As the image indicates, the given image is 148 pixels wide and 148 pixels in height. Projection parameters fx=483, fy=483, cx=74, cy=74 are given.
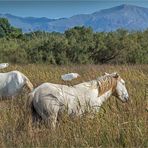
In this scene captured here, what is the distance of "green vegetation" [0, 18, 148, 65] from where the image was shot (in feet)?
92.2

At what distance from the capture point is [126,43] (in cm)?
2916

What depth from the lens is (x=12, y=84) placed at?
1061 centimetres

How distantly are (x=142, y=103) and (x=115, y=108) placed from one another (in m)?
0.41

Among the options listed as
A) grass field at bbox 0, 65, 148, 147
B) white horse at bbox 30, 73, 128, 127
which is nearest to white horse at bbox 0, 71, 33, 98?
white horse at bbox 30, 73, 128, 127

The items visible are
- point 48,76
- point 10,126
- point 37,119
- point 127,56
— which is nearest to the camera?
point 10,126

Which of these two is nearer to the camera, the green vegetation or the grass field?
the grass field

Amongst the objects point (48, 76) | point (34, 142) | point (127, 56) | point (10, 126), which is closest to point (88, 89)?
point (10, 126)

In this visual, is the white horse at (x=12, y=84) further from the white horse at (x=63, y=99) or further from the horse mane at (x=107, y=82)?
the white horse at (x=63, y=99)

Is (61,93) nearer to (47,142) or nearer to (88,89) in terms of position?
(88,89)

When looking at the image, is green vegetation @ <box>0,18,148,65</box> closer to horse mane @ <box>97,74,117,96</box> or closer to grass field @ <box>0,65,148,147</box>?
horse mane @ <box>97,74,117,96</box>

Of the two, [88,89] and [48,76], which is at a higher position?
[88,89]

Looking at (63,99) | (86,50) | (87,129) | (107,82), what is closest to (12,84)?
(107,82)

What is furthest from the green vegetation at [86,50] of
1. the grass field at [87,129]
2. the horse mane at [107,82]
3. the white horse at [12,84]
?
the grass field at [87,129]

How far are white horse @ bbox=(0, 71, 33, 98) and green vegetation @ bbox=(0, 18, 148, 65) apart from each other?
1651 centimetres
